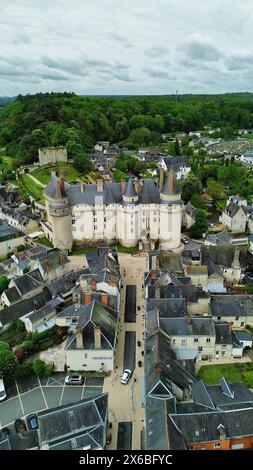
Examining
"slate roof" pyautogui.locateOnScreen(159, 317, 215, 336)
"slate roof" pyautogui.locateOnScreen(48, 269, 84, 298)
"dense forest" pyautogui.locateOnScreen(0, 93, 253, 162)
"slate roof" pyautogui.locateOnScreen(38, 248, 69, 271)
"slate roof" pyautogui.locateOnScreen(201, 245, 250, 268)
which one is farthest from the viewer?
"dense forest" pyautogui.locateOnScreen(0, 93, 253, 162)

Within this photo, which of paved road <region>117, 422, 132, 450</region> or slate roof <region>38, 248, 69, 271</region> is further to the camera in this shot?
slate roof <region>38, 248, 69, 271</region>

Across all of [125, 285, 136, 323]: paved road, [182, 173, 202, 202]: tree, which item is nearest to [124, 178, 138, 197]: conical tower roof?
[125, 285, 136, 323]: paved road

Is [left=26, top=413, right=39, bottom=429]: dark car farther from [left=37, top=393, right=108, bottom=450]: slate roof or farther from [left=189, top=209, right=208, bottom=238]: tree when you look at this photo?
[left=189, top=209, right=208, bottom=238]: tree

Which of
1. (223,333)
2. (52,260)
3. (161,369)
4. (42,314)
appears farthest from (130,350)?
(52,260)

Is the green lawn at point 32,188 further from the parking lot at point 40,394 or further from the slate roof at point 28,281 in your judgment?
the parking lot at point 40,394

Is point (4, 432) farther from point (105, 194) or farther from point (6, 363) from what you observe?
point (105, 194)

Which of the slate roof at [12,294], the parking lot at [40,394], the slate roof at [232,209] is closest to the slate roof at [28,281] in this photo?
the slate roof at [12,294]
